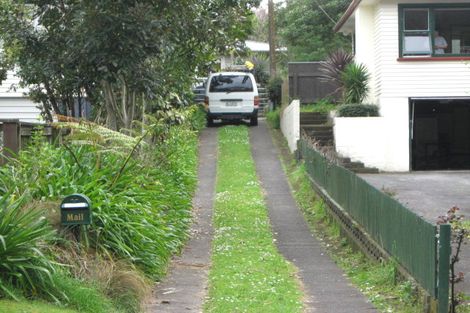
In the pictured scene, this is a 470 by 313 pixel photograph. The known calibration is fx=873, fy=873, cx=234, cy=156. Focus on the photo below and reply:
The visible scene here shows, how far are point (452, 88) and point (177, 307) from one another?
1572 centimetres

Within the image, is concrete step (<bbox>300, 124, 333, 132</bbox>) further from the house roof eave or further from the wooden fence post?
the wooden fence post

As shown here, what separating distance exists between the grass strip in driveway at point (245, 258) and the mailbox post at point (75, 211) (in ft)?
5.64

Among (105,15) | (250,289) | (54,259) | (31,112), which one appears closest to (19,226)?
(54,259)

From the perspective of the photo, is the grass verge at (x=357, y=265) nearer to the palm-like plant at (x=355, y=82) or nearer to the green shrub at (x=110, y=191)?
the green shrub at (x=110, y=191)

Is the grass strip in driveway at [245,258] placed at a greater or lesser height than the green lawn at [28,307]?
lesser

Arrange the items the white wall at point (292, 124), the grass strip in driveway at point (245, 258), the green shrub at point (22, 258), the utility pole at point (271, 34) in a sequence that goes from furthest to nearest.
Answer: the utility pole at point (271, 34) < the white wall at point (292, 124) < the grass strip in driveway at point (245, 258) < the green shrub at point (22, 258)

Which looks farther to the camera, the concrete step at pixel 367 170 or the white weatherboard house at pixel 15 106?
the white weatherboard house at pixel 15 106

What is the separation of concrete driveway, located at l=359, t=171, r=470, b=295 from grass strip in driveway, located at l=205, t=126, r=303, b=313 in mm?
2736

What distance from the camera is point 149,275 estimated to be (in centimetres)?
1084

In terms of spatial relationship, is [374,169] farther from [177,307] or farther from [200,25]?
[177,307]

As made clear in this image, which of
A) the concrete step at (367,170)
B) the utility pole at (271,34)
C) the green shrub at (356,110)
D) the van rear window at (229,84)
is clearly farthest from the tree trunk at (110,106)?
the utility pole at (271,34)

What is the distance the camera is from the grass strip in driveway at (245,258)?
33.3 feet

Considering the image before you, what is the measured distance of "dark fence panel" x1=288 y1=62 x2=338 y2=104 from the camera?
3042cm

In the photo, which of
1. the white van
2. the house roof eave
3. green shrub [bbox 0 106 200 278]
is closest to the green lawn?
green shrub [bbox 0 106 200 278]
